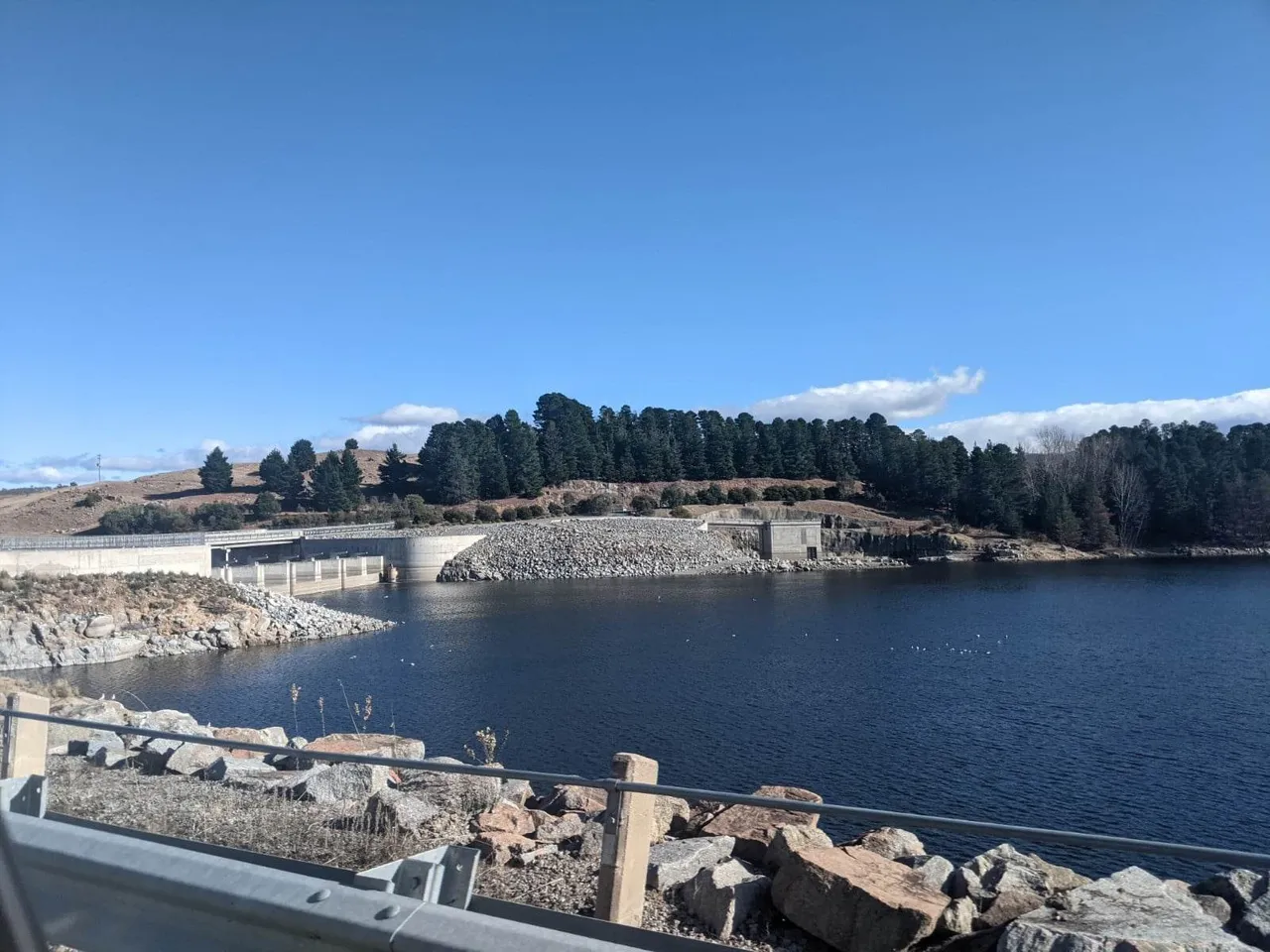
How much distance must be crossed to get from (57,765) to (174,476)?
120 metres

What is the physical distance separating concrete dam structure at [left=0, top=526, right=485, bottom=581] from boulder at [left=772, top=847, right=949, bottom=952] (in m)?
43.3

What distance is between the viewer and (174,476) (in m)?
118

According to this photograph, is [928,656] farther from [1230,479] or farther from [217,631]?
[1230,479]

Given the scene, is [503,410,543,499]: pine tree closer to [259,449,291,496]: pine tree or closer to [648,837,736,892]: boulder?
[259,449,291,496]: pine tree

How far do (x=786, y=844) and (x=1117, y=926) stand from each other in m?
2.17

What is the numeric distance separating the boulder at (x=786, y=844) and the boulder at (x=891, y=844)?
1488 mm

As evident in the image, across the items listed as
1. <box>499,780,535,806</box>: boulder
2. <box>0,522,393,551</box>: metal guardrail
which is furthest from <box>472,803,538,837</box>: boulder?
<box>0,522,393,551</box>: metal guardrail

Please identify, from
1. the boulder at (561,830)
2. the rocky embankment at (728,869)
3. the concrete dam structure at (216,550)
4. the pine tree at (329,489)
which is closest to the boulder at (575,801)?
the rocky embankment at (728,869)

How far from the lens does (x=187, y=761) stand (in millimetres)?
9945

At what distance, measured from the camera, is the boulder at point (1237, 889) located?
22.9 feet

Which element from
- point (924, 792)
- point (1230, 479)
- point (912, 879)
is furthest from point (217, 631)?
point (1230, 479)

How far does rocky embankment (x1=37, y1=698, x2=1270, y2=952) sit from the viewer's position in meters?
5.50

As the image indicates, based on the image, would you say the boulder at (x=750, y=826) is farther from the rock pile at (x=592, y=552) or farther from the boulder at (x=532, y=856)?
the rock pile at (x=592, y=552)

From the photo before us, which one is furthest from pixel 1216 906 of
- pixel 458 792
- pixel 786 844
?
pixel 458 792
